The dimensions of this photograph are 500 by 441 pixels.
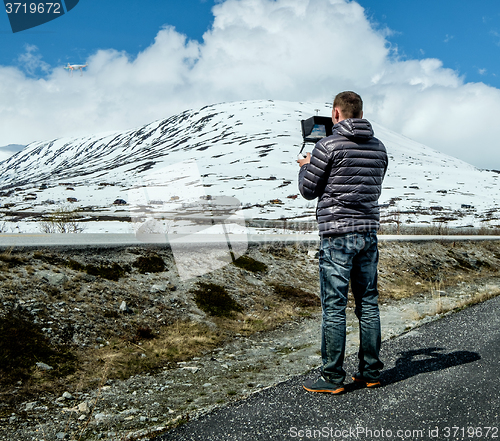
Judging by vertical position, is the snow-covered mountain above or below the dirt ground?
above

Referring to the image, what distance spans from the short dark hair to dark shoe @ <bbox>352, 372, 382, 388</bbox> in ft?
7.93

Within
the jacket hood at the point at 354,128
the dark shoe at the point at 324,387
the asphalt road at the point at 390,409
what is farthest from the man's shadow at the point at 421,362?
the jacket hood at the point at 354,128

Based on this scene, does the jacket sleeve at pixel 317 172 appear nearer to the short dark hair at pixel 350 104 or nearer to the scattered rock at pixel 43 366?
the short dark hair at pixel 350 104

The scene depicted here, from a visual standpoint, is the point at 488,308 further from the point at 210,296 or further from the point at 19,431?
the point at 19,431

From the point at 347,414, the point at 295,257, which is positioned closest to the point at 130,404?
the point at 347,414

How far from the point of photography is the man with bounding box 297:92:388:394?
364 centimetres

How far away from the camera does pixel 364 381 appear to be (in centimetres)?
383

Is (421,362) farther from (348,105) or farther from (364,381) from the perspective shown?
(348,105)

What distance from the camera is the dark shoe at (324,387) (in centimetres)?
365

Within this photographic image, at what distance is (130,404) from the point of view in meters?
4.80

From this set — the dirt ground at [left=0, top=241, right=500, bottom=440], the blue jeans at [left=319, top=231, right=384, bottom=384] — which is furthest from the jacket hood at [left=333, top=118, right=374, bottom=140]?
the dirt ground at [left=0, top=241, right=500, bottom=440]

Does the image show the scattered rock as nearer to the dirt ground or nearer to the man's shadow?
the dirt ground

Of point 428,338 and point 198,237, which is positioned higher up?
point 198,237

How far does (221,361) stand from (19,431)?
3039 millimetres
